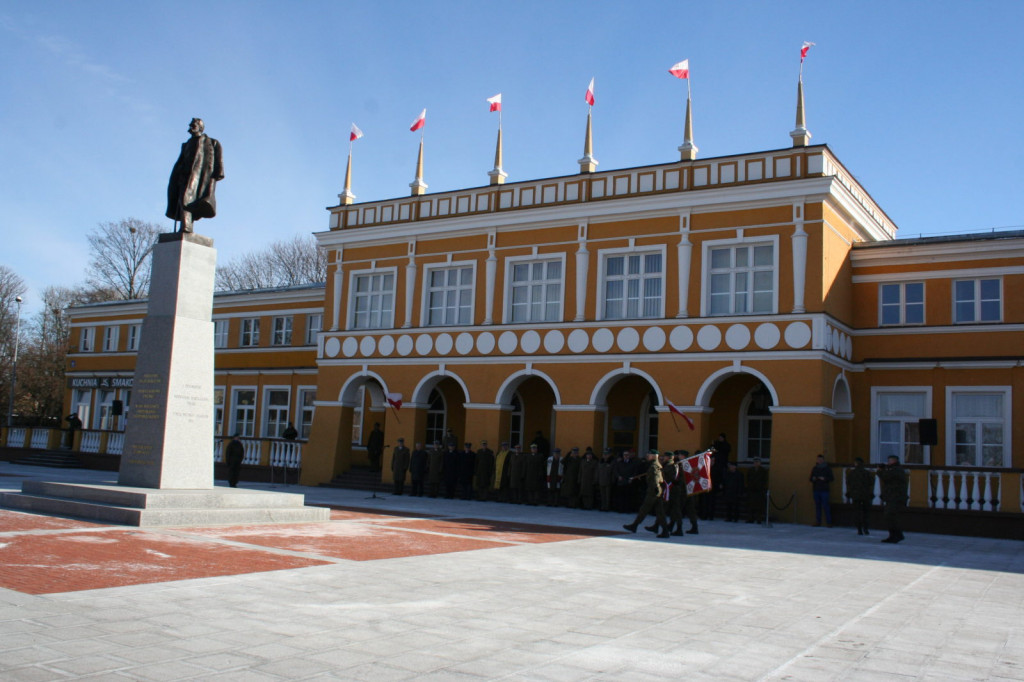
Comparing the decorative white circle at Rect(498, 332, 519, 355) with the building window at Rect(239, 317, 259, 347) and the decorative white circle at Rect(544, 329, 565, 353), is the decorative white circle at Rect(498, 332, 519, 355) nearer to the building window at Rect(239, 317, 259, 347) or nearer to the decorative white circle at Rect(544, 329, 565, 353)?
the decorative white circle at Rect(544, 329, 565, 353)

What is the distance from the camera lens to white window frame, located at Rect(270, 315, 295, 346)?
35969mm

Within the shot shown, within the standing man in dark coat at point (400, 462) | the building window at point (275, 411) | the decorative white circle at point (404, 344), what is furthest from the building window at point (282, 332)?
the standing man in dark coat at point (400, 462)

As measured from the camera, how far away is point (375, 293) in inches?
1161

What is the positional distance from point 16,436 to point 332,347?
1801cm

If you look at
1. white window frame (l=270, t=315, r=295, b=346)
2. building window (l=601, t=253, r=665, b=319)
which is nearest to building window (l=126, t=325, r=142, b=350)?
white window frame (l=270, t=315, r=295, b=346)

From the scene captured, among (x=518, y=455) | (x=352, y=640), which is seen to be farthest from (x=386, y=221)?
(x=352, y=640)

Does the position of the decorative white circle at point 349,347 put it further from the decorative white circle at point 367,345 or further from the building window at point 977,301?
the building window at point 977,301

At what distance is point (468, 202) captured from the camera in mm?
28016

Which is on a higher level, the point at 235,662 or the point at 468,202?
the point at 468,202

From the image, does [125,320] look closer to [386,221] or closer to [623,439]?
[386,221]

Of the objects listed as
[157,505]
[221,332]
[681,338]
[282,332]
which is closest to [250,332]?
[221,332]

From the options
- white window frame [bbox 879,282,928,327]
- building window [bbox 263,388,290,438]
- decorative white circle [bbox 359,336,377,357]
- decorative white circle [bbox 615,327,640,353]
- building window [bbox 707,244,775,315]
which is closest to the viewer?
building window [bbox 707,244,775,315]

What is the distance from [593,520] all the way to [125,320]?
97.2 ft

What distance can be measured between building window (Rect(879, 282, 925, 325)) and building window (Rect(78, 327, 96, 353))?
115 feet
